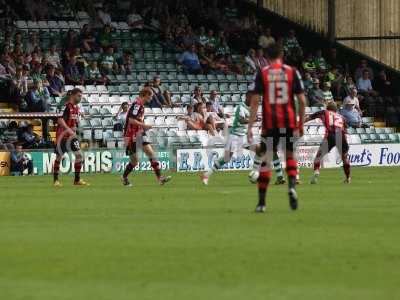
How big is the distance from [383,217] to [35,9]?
2574 cm

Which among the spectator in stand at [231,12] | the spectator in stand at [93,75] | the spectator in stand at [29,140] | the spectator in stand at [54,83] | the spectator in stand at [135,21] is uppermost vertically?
the spectator in stand at [231,12]

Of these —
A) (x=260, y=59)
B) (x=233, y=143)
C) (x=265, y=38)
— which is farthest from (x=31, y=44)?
(x=233, y=143)

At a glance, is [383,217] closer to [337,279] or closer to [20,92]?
[337,279]

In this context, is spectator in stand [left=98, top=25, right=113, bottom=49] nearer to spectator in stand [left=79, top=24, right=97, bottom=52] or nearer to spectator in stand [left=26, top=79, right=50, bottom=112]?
spectator in stand [left=79, top=24, right=97, bottom=52]

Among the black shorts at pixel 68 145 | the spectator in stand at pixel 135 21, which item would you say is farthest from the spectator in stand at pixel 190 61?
the black shorts at pixel 68 145

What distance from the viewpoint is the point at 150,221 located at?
14.6 meters

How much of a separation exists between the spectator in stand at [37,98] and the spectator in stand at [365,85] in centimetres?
1257

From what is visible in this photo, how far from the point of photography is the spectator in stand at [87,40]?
37.8 metres

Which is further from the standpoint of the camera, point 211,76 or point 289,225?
point 211,76

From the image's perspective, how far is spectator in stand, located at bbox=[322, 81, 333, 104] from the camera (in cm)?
4062

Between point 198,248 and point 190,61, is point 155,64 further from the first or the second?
point 198,248

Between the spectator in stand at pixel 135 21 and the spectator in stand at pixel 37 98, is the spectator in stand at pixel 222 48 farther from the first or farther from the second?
the spectator in stand at pixel 37 98

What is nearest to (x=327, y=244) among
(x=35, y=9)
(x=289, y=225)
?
(x=289, y=225)

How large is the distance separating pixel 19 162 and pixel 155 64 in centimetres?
828
